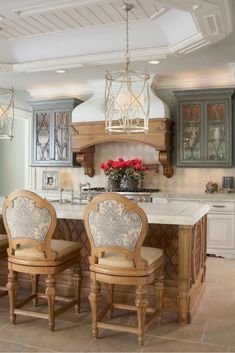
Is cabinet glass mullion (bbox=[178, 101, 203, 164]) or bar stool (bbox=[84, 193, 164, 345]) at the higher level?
cabinet glass mullion (bbox=[178, 101, 203, 164])

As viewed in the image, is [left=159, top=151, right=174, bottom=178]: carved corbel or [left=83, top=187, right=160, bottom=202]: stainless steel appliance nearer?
[left=83, top=187, right=160, bottom=202]: stainless steel appliance

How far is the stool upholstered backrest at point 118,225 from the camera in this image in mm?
2570

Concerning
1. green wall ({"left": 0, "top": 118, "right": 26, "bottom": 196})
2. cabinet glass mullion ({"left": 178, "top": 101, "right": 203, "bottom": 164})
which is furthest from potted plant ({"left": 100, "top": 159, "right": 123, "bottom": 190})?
green wall ({"left": 0, "top": 118, "right": 26, "bottom": 196})

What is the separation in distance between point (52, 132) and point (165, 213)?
405 centimetres

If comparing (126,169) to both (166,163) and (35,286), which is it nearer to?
(166,163)

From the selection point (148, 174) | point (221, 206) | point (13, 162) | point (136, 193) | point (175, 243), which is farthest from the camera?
point (13, 162)

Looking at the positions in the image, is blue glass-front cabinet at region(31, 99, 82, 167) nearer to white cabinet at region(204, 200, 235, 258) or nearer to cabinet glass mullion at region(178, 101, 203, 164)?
cabinet glass mullion at region(178, 101, 203, 164)

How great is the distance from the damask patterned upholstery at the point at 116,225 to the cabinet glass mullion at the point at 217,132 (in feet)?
11.2

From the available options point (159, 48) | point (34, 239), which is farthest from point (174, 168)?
point (34, 239)

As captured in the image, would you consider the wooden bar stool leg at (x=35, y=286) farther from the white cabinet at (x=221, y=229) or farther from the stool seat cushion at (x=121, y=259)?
the white cabinet at (x=221, y=229)

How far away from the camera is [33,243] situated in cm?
286

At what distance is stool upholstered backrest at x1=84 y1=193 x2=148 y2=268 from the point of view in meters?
2.57

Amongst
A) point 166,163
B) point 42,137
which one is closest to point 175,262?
point 166,163

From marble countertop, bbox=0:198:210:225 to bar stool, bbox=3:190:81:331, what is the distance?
0.95 ft
